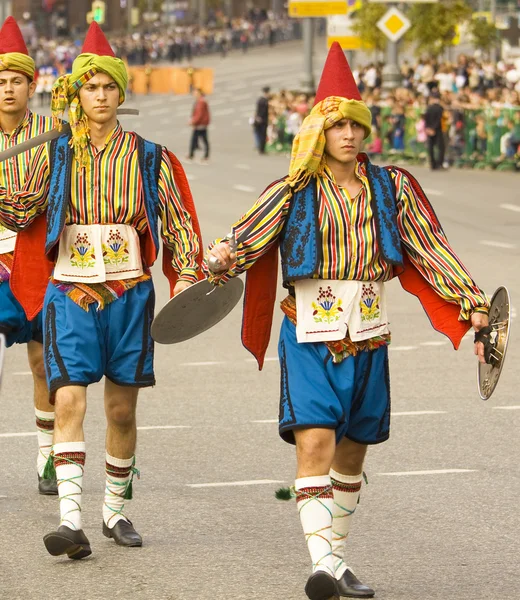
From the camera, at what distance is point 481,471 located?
8430mm

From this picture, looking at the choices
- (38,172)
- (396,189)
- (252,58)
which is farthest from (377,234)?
(252,58)

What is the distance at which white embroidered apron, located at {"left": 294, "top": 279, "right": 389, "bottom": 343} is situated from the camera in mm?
6086

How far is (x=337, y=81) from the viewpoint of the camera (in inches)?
248

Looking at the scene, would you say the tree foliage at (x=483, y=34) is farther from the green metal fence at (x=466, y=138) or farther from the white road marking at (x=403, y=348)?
the white road marking at (x=403, y=348)

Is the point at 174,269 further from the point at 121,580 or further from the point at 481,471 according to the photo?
the point at 481,471

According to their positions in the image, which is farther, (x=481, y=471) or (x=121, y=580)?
(x=481, y=471)

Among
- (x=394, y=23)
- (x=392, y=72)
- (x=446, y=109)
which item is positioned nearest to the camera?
(x=446, y=109)

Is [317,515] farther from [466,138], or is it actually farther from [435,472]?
[466,138]

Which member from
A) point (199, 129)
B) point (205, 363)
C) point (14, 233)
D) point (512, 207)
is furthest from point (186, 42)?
point (14, 233)

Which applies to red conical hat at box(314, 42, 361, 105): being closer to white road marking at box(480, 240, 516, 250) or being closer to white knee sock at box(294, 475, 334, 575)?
white knee sock at box(294, 475, 334, 575)

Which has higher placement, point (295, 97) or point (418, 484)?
point (418, 484)

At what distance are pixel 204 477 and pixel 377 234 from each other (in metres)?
2.51

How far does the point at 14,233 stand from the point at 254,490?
1.69 metres

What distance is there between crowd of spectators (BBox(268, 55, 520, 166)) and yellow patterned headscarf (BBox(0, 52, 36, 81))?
21491 millimetres
